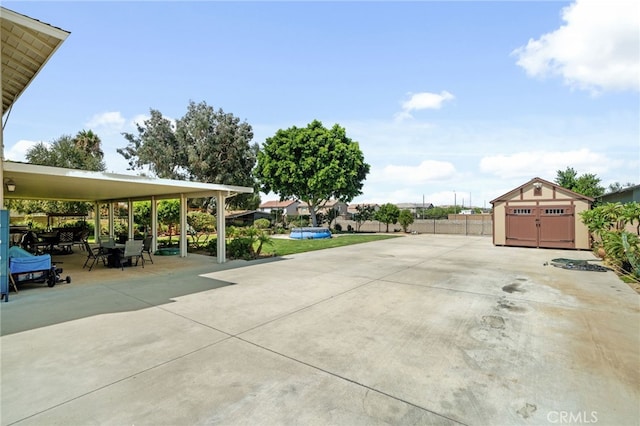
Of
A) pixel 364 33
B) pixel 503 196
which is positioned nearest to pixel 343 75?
pixel 364 33

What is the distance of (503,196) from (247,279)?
1533 centimetres

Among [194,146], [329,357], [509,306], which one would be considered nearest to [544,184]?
[509,306]

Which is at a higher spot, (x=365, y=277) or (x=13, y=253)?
(x=13, y=253)

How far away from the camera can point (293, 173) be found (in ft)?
85.3

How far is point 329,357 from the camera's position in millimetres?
3568

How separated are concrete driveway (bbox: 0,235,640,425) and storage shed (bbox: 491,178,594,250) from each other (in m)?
10.0

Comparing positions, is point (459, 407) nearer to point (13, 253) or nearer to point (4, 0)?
point (13, 253)

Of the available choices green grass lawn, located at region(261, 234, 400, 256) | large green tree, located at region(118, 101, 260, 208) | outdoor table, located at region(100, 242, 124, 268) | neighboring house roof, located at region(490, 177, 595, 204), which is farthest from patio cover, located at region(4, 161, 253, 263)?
neighboring house roof, located at region(490, 177, 595, 204)

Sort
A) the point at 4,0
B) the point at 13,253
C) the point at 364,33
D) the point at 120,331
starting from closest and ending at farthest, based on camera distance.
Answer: the point at 120,331 → the point at 4,0 → the point at 13,253 → the point at 364,33

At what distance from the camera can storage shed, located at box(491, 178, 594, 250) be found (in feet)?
49.2

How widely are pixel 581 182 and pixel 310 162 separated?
74.2 feet

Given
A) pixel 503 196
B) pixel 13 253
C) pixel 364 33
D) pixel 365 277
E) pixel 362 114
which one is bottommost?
pixel 365 277

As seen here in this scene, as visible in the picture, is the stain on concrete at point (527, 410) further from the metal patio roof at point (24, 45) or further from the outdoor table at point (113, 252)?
the outdoor table at point (113, 252)

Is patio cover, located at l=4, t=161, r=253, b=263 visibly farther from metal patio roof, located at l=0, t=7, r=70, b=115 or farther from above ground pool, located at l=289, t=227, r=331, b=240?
above ground pool, located at l=289, t=227, r=331, b=240
